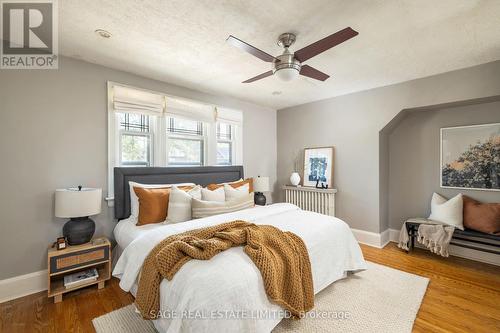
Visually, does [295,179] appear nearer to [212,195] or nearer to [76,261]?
[212,195]

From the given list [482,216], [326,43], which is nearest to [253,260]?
[326,43]

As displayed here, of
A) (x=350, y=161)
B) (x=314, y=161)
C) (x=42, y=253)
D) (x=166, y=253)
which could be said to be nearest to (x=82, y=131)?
(x=42, y=253)

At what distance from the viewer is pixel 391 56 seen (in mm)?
2537

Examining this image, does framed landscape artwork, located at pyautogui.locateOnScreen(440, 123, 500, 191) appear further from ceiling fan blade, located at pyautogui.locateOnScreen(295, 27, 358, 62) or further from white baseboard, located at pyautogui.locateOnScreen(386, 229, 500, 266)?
ceiling fan blade, located at pyautogui.locateOnScreen(295, 27, 358, 62)

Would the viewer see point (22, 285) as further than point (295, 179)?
No

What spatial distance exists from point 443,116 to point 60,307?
5332mm

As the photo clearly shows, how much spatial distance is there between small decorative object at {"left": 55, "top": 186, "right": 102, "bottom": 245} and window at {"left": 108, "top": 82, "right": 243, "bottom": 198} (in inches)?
18.5

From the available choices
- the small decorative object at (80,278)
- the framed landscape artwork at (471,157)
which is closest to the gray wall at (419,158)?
the framed landscape artwork at (471,157)

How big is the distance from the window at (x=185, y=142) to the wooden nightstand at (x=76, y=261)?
1.47 m

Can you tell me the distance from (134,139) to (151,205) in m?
1.14

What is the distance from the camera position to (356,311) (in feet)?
6.58

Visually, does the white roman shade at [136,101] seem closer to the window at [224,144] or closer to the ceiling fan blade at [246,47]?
the window at [224,144]

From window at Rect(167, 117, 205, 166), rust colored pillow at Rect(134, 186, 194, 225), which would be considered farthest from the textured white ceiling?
rust colored pillow at Rect(134, 186, 194, 225)

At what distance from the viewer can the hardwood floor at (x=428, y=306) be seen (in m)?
1.85
